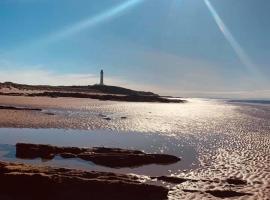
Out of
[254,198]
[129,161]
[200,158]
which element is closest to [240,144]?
[200,158]

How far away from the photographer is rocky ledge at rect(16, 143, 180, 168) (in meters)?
17.0

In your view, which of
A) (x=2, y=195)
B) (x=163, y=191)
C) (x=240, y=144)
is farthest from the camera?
(x=240, y=144)

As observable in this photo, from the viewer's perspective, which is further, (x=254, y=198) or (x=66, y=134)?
(x=66, y=134)

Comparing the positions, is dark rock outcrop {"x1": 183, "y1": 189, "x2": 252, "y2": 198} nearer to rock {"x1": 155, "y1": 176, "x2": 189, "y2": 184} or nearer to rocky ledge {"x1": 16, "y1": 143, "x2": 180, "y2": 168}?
rock {"x1": 155, "y1": 176, "x2": 189, "y2": 184}

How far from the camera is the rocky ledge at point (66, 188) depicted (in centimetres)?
1171

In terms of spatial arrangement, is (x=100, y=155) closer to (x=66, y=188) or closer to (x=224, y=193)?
(x=66, y=188)

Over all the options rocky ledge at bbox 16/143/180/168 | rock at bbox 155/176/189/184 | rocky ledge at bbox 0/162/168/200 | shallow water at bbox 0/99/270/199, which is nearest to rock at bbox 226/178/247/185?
shallow water at bbox 0/99/270/199

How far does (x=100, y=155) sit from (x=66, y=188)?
5.61m

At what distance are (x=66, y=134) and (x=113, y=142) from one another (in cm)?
418

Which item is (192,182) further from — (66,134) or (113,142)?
(66,134)

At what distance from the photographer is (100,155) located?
1738cm

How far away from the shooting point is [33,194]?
11719mm

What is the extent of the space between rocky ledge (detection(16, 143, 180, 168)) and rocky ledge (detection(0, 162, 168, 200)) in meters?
4.55

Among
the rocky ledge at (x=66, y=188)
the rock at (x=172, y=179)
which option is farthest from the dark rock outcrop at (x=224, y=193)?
the rocky ledge at (x=66, y=188)
